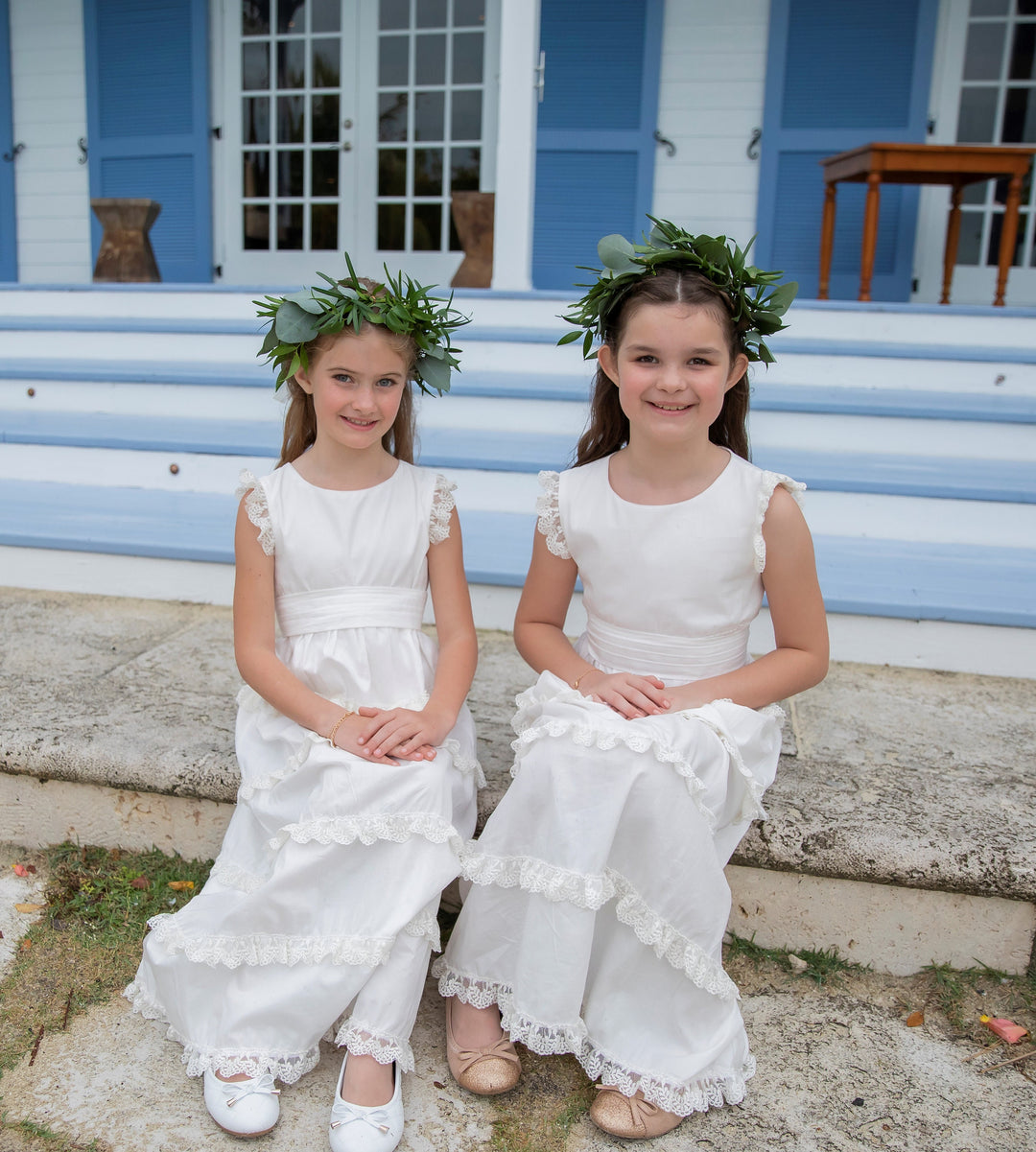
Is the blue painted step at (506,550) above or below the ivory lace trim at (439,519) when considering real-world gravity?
below

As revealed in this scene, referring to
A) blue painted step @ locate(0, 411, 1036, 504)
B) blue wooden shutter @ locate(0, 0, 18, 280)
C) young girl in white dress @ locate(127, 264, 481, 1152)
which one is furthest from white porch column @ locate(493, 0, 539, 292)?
blue wooden shutter @ locate(0, 0, 18, 280)

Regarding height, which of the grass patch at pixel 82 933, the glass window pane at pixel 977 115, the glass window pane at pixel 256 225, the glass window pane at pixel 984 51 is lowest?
the grass patch at pixel 82 933

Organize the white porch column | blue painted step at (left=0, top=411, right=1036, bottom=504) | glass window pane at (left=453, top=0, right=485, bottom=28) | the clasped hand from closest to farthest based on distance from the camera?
the clasped hand, blue painted step at (left=0, top=411, right=1036, bottom=504), the white porch column, glass window pane at (left=453, top=0, right=485, bottom=28)

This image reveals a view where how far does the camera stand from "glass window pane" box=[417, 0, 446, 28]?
5852 mm

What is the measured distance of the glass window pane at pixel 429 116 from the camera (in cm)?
596

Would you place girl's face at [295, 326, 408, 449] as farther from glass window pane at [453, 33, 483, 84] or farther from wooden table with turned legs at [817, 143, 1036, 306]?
glass window pane at [453, 33, 483, 84]

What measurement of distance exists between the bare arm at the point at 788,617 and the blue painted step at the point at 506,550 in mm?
971

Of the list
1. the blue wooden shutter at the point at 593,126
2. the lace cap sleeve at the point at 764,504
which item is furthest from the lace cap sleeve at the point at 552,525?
the blue wooden shutter at the point at 593,126

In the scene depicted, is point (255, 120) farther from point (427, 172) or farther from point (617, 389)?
point (617, 389)

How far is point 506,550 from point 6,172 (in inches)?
213

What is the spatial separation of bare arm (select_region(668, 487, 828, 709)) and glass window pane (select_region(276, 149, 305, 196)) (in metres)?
5.38

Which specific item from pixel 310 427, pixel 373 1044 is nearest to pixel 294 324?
pixel 310 427

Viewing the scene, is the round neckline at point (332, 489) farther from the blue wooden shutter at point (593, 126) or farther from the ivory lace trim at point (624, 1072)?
the blue wooden shutter at point (593, 126)

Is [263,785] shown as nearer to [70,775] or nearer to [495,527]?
[70,775]
